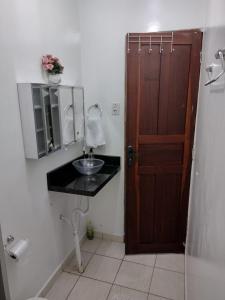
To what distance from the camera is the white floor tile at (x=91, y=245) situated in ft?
7.92

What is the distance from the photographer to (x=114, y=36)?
80.2 inches

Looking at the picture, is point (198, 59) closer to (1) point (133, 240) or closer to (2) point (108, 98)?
(2) point (108, 98)

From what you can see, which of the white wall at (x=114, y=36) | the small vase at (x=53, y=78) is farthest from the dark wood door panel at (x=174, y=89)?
the small vase at (x=53, y=78)

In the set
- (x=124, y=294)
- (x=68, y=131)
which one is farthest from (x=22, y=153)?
(x=124, y=294)

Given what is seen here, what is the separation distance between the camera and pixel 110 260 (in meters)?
2.25

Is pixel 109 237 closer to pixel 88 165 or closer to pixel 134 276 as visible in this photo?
pixel 134 276

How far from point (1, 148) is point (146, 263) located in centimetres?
176

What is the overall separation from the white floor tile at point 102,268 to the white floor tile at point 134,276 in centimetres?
6

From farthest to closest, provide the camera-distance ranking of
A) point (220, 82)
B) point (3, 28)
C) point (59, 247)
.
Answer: point (59, 247), point (3, 28), point (220, 82)

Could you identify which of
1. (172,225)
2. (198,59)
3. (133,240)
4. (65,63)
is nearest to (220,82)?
(198,59)

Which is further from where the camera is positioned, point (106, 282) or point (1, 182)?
point (106, 282)

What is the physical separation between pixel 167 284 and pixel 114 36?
2.28 m

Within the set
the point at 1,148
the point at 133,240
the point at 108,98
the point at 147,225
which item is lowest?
the point at 133,240

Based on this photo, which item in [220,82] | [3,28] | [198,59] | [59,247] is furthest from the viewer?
[59,247]
